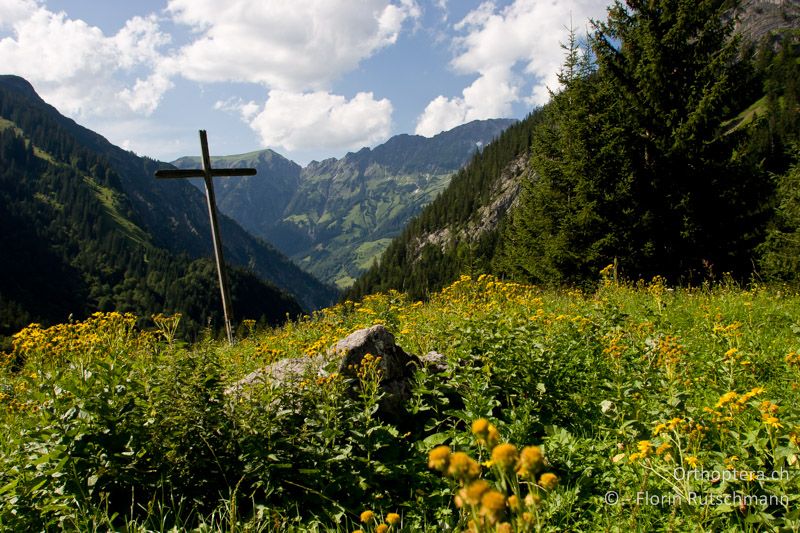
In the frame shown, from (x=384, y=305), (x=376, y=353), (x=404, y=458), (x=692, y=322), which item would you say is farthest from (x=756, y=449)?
(x=384, y=305)

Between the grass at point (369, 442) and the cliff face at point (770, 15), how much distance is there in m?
216

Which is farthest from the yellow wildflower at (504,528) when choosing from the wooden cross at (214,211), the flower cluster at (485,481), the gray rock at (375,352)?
the wooden cross at (214,211)

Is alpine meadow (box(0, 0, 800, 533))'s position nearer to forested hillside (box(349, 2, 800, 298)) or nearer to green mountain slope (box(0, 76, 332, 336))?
forested hillside (box(349, 2, 800, 298))

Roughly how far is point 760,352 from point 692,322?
6.74 feet

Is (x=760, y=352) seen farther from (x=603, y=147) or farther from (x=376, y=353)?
(x=603, y=147)

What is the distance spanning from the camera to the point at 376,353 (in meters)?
4.81

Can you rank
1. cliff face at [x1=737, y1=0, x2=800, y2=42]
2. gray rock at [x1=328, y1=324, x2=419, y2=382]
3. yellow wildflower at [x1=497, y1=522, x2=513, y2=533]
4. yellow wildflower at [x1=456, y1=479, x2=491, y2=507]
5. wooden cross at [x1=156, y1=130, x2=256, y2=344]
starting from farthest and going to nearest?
1. cliff face at [x1=737, y1=0, x2=800, y2=42]
2. wooden cross at [x1=156, y1=130, x2=256, y2=344]
3. gray rock at [x1=328, y1=324, x2=419, y2=382]
4. yellow wildflower at [x1=497, y1=522, x2=513, y2=533]
5. yellow wildflower at [x1=456, y1=479, x2=491, y2=507]

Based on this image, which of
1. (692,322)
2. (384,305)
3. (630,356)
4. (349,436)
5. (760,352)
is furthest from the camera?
(384,305)

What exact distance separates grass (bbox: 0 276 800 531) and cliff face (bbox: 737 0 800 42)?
21557cm

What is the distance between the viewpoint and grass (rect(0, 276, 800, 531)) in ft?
9.50

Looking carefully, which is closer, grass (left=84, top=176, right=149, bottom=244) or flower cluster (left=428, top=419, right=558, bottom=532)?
flower cluster (left=428, top=419, right=558, bottom=532)

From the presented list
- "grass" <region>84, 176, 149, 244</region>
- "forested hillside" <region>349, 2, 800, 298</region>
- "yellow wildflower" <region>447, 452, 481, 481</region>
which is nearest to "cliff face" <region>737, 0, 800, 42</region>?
"forested hillside" <region>349, 2, 800, 298</region>

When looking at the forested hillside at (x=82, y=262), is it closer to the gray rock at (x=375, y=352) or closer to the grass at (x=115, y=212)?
the grass at (x=115, y=212)

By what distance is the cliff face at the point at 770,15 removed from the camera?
158 metres
